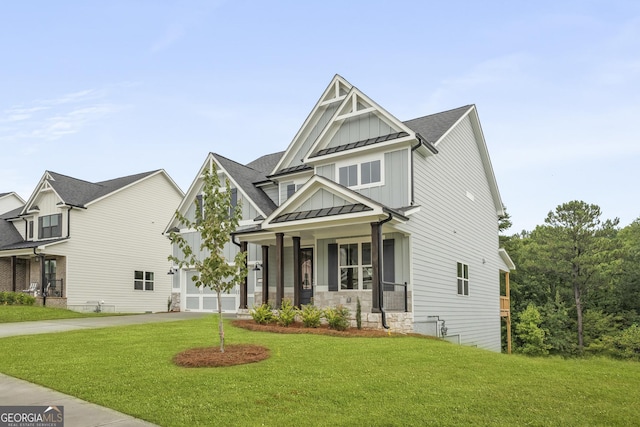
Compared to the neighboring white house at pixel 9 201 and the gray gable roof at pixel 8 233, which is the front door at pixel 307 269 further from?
the neighboring white house at pixel 9 201

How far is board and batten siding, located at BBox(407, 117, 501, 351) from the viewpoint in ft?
58.0

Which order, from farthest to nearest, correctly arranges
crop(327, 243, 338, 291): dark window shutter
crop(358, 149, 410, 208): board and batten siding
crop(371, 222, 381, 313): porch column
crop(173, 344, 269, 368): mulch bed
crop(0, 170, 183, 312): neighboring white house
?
crop(0, 170, 183, 312): neighboring white house
crop(327, 243, 338, 291): dark window shutter
crop(358, 149, 410, 208): board and batten siding
crop(371, 222, 381, 313): porch column
crop(173, 344, 269, 368): mulch bed

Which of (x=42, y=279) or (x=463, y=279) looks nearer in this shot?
(x=463, y=279)

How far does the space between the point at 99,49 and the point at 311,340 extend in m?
12.8

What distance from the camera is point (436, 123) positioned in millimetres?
20781

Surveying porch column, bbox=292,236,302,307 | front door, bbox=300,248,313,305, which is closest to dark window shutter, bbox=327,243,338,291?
porch column, bbox=292,236,302,307

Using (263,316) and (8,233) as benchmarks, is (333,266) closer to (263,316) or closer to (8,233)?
(263,316)

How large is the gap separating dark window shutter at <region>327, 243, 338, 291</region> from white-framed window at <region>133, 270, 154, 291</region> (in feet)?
58.7

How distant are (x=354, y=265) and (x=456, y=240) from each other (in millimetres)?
5254

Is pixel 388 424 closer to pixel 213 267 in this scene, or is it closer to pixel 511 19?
pixel 213 267

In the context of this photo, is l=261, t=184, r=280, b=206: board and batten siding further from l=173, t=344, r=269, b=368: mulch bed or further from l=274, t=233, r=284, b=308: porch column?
l=173, t=344, r=269, b=368: mulch bed

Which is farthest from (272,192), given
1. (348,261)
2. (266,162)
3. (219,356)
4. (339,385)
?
(339,385)

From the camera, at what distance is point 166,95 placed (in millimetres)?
21734

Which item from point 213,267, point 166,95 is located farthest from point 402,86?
point 213,267
